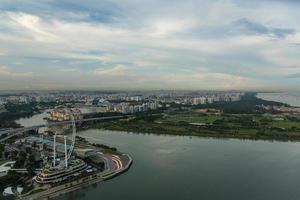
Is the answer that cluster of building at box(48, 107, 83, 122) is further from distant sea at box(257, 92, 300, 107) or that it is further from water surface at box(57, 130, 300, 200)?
distant sea at box(257, 92, 300, 107)

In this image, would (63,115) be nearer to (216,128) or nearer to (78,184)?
(216,128)

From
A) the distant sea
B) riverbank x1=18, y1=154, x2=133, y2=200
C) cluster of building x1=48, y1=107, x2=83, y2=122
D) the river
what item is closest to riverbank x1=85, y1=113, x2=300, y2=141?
the river

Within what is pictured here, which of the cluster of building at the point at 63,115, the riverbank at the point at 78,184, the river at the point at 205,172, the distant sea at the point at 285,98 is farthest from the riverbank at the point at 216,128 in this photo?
the distant sea at the point at 285,98

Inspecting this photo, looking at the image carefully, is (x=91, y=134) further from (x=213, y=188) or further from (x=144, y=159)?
(x=213, y=188)

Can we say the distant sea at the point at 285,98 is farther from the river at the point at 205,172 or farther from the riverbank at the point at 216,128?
the river at the point at 205,172

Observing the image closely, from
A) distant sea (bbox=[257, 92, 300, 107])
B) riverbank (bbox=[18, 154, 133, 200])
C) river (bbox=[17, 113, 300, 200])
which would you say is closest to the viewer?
riverbank (bbox=[18, 154, 133, 200])

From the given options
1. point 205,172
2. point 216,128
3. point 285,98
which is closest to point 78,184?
point 205,172

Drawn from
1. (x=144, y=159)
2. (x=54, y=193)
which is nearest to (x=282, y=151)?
(x=144, y=159)

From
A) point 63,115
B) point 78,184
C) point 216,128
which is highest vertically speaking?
point 63,115

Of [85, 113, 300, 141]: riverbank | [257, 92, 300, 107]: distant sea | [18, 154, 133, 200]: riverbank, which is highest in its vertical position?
[257, 92, 300, 107]: distant sea
